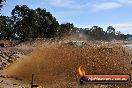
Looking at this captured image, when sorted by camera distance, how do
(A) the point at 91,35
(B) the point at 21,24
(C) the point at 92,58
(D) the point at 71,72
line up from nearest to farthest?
(D) the point at 71,72 < (C) the point at 92,58 < (B) the point at 21,24 < (A) the point at 91,35

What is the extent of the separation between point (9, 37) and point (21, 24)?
685cm

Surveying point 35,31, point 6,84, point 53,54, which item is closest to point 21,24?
point 35,31

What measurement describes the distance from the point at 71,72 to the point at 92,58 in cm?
271

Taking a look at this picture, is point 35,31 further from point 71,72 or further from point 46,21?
point 71,72

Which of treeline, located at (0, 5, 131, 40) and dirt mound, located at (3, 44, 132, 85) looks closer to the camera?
dirt mound, located at (3, 44, 132, 85)

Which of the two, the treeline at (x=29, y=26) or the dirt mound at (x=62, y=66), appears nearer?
the dirt mound at (x=62, y=66)

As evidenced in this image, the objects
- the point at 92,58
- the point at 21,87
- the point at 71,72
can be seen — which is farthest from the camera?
the point at 92,58

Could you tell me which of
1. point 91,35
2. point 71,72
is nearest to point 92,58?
point 71,72

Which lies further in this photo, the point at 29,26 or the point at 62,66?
the point at 29,26

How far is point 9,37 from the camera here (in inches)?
4776

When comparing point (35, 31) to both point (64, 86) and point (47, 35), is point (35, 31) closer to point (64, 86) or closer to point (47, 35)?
point (47, 35)

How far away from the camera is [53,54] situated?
1033 inches

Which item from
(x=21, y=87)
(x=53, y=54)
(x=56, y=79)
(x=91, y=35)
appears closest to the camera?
(x=21, y=87)

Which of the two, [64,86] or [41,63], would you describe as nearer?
[64,86]
